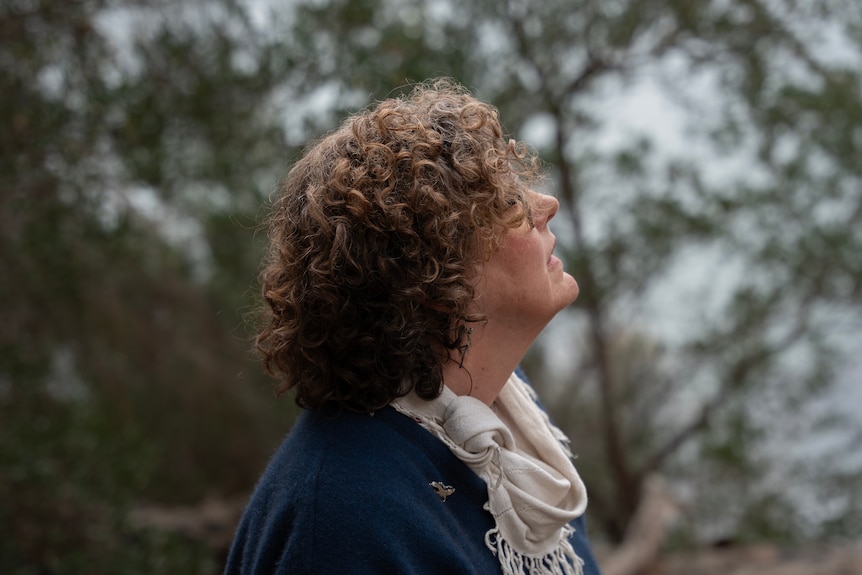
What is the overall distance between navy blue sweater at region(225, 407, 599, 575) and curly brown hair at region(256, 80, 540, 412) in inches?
2.7

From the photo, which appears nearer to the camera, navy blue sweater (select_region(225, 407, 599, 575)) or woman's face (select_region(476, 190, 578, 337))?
navy blue sweater (select_region(225, 407, 599, 575))

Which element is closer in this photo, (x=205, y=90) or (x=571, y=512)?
(x=571, y=512)

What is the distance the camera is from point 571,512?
1580mm

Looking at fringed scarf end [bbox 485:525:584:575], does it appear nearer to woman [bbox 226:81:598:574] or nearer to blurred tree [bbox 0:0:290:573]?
woman [bbox 226:81:598:574]

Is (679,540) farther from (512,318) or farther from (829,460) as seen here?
(512,318)

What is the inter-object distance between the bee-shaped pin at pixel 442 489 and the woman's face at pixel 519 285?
29 centimetres

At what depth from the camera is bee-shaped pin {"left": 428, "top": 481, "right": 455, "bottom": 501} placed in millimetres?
1504

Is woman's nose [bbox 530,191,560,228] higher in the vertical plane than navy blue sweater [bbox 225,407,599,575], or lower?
higher

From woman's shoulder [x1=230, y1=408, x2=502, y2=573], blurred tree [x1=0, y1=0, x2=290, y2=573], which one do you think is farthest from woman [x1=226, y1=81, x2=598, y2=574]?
blurred tree [x1=0, y1=0, x2=290, y2=573]

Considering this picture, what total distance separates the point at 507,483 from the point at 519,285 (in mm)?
346

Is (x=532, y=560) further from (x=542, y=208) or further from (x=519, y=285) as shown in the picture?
(x=542, y=208)

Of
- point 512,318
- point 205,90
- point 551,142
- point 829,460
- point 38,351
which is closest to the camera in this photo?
point 512,318

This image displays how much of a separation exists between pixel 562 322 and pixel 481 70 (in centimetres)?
192

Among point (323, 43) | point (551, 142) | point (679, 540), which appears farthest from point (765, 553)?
point (323, 43)
